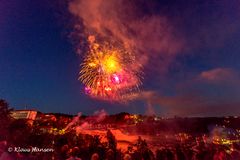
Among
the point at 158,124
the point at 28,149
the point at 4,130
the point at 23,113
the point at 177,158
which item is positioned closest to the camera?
the point at 177,158

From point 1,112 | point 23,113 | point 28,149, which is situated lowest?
point 28,149

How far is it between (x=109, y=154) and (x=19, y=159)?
6970 mm

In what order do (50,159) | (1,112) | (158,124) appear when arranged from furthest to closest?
(158,124)
(1,112)
(50,159)

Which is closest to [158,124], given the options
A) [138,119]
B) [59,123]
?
[138,119]

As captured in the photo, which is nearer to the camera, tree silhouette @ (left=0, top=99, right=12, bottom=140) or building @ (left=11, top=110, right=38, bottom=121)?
tree silhouette @ (left=0, top=99, right=12, bottom=140)

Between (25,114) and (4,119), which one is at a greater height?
(25,114)

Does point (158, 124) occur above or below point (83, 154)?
above

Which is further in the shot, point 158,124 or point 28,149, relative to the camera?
point 158,124

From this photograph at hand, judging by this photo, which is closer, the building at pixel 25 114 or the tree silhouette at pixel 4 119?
the tree silhouette at pixel 4 119

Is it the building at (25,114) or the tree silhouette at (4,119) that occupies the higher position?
the building at (25,114)

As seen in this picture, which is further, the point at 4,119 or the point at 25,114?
the point at 25,114

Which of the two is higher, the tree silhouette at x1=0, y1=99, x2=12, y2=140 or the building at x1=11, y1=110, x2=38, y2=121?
the building at x1=11, y1=110, x2=38, y2=121

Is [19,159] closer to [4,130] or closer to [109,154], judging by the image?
[109,154]

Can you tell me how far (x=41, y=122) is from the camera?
5734cm
